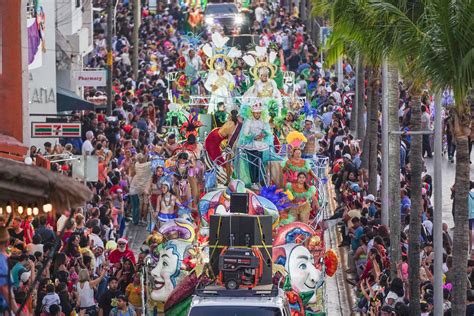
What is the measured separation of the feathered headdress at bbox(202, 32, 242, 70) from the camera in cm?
4091

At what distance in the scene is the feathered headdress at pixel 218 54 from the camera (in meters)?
40.9

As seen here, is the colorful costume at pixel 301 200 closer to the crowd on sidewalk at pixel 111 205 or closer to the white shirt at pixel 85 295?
the crowd on sidewalk at pixel 111 205

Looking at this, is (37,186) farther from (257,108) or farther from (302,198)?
(257,108)

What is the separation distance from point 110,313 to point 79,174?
22.1 ft

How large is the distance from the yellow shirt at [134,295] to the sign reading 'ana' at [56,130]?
7.30 meters

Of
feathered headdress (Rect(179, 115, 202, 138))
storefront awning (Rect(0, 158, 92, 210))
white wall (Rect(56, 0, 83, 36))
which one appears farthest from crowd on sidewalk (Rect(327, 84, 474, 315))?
white wall (Rect(56, 0, 83, 36))

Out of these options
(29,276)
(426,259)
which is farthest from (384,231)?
(29,276)

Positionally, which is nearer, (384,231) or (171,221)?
(171,221)

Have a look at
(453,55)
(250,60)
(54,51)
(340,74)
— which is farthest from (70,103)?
(453,55)

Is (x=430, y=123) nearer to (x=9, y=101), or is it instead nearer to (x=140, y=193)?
(x=140, y=193)

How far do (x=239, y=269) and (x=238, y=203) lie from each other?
276cm

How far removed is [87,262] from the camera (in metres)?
26.6

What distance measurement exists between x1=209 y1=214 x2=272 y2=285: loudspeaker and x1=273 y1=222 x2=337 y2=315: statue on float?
94 cm

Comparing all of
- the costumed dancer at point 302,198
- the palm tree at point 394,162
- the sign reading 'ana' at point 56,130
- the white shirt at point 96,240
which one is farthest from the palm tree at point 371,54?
the sign reading 'ana' at point 56,130
